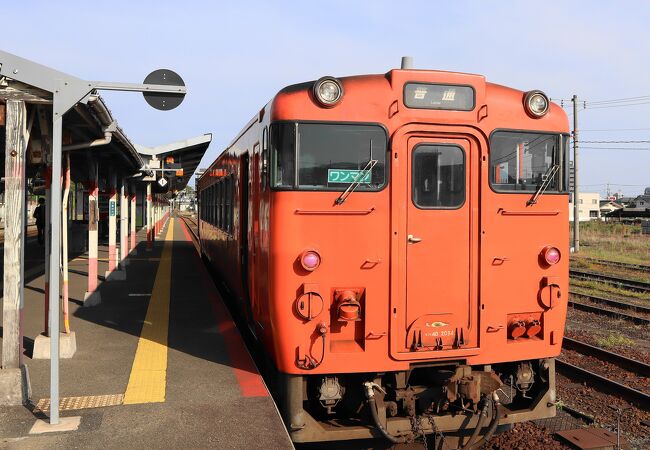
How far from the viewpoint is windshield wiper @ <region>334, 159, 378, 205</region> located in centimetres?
439

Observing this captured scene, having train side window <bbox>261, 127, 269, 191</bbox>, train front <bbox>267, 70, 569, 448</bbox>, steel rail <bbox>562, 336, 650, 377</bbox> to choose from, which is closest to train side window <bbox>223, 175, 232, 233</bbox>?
train side window <bbox>261, 127, 269, 191</bbox>

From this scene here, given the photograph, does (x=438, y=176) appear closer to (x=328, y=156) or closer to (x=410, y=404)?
(x=328, y=156)

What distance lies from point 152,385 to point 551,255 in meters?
3.70

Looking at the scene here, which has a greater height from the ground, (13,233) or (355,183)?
(355,183)

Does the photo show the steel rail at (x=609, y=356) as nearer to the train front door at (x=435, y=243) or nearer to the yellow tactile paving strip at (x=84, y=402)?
the train front door at (x=435, y=243)

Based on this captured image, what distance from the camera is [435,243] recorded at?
4562 mm

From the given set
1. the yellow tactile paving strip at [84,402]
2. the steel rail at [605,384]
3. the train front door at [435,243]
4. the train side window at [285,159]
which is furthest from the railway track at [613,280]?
the yellow tactile paving strip at [84,402]

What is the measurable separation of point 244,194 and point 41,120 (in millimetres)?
2243

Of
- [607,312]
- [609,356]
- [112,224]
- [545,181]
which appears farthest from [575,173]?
[545,181]

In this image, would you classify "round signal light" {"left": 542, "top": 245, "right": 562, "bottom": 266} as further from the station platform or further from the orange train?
the station platform

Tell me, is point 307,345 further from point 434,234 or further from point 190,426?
point 434,234

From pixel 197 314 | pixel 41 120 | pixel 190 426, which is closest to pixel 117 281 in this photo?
pixel 197 314

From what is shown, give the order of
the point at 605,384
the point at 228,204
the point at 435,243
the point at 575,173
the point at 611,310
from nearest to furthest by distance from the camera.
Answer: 1. the point at 435,243
2. the point at 605,384
3. the point at 228,204
4. the point at 611,310
5. the point at 575,173

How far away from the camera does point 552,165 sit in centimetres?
488
